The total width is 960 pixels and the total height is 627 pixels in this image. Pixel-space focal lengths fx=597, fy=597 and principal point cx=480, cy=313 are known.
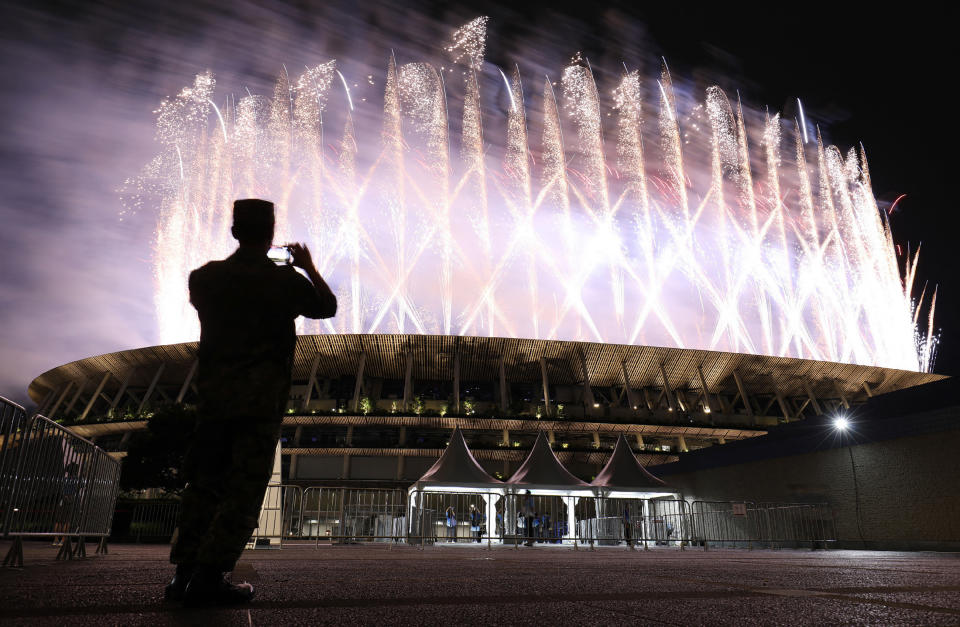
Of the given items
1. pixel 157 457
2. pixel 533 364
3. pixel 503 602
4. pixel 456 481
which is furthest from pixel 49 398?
pixel 503 602

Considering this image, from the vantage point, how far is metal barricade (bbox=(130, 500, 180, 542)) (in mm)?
23016

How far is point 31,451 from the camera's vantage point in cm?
528

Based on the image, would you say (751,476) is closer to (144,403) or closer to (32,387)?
(144,403)

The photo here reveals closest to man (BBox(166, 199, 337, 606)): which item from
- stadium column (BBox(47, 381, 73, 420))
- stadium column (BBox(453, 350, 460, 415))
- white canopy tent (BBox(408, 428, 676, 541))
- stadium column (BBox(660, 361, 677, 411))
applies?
white canopy tent (BBox(408, 428, 676, 541))

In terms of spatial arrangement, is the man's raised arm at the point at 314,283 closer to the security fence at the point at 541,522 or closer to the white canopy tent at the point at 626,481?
the security fence at the point at 541,522

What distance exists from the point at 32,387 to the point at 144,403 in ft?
70.8

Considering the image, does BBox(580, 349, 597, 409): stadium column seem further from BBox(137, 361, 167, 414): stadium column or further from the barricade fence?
BBox(137, 361, 167, 414): stadium column

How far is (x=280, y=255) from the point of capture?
8.96 feet

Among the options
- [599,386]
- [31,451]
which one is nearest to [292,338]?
[31,451]

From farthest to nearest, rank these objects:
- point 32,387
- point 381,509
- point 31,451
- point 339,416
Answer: point 32,387 < point 339,416 < point 381,509 < point 31,451

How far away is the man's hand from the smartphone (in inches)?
0.8

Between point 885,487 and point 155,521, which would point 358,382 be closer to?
point 155,521

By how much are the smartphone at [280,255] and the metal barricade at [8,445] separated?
3390mm

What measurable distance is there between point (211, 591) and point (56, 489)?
502 centimetres
